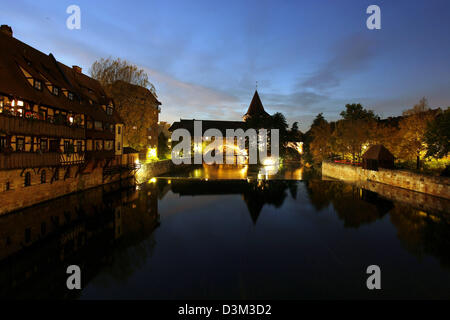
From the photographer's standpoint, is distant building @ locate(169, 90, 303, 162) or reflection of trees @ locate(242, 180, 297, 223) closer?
reflection of trees @ locate(242, 180, 297, 223)

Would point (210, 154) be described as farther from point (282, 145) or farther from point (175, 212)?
point (175, 212)

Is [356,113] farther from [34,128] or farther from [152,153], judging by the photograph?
[34,128]

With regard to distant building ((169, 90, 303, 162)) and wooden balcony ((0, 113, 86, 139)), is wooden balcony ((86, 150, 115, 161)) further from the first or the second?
distant building ((169, 90, 303, 162))

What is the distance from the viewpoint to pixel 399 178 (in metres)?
29.8

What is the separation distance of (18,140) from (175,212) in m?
13.7

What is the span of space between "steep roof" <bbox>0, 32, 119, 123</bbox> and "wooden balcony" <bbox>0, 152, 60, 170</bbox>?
14.3ft

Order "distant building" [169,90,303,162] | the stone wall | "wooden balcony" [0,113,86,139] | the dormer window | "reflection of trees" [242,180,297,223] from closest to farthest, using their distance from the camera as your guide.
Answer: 1. "wooden balcony" [0,113,86,139]
2. the dormer window
3. "reflection of trees" [242,180,297,223]
4. the stone wall
5. "distant building" [169,90,303,162]

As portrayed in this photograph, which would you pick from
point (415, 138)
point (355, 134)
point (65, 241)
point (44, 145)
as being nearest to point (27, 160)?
point (44, 145)

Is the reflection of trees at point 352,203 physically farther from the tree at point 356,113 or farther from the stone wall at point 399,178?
the tree at point 356,113

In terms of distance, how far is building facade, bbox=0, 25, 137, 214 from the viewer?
1622cm

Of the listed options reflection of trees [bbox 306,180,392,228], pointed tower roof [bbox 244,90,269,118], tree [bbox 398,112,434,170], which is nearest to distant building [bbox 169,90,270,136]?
pointed tower roof [bbox 244,90,269,118]

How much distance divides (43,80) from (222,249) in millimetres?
21593

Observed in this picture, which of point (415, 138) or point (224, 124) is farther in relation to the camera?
point (224, 124)

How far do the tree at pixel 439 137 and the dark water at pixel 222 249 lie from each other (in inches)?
373
